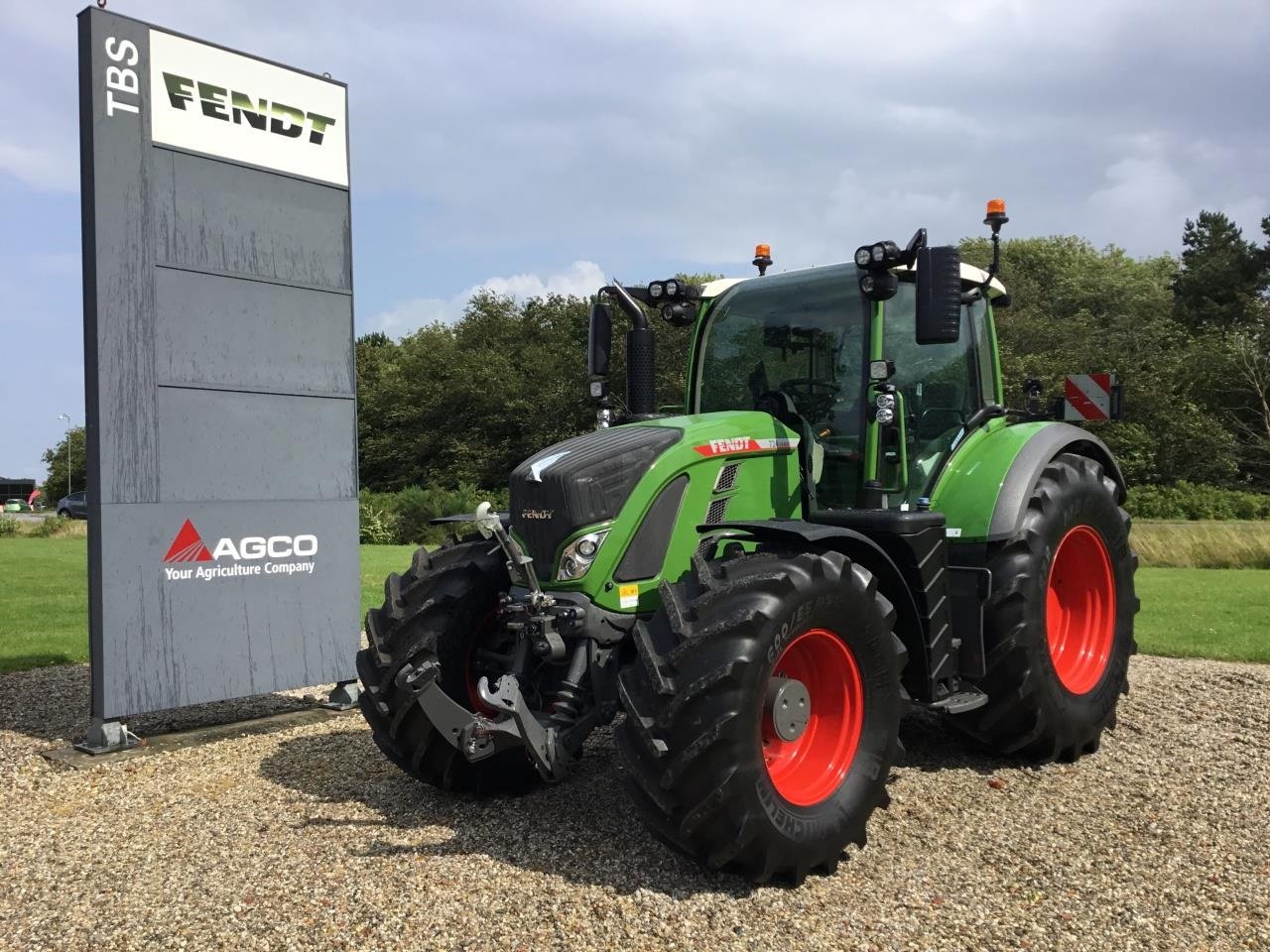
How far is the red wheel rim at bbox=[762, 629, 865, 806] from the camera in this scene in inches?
167

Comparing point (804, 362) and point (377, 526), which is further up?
point (804, 362)

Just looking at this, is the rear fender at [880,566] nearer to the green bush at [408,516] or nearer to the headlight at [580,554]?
the headlight at [580,554]

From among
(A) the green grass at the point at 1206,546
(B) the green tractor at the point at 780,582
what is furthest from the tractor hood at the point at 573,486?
(A) the green grass at the point at 1206,546

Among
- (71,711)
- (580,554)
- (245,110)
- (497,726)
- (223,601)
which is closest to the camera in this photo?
(497,726)

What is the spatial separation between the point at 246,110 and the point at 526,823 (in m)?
4.75

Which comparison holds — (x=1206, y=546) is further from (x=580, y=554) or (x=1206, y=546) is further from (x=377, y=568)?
(x=580, y=554)

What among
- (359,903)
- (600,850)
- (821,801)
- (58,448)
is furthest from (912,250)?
(58,448)

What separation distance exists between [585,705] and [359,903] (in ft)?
3.53

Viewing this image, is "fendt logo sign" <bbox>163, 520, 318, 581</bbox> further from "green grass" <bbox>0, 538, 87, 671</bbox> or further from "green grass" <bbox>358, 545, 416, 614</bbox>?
"green grass" <bbox>358, 545, 416, 614</bbox>

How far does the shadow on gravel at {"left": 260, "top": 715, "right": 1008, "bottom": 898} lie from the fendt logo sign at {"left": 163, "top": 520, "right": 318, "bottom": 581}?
3.62 feet

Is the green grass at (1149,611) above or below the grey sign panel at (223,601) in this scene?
below

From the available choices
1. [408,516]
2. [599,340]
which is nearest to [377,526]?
[408,516]

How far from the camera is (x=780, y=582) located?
3.93 metres

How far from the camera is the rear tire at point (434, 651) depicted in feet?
15.9
